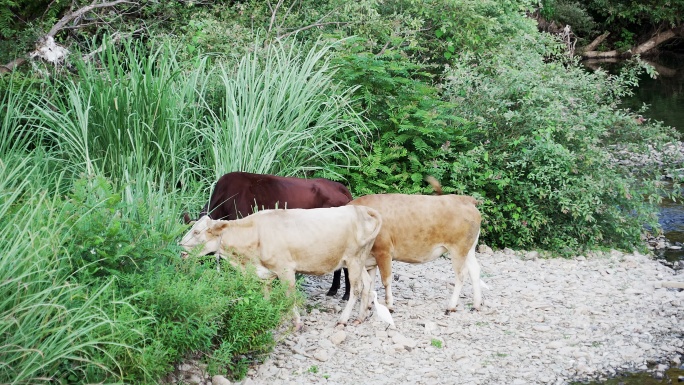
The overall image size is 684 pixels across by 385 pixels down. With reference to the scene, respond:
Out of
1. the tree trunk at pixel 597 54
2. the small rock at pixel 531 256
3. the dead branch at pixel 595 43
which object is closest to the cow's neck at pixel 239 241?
the small rock at pixel 531 256

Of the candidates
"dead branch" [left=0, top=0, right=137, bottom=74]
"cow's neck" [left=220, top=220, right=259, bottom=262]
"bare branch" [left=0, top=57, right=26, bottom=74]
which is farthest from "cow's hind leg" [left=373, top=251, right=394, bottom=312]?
"bare branch" [left=0, top=57, right=26, bottom=74]

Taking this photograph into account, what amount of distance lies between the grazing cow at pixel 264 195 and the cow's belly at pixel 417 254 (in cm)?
65

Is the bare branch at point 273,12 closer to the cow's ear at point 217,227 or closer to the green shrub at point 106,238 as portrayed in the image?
the cow's ear at point 217,227

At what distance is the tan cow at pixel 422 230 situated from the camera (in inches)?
304

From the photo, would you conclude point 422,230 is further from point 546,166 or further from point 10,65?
point 10,65

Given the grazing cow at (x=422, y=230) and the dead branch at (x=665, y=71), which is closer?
the grazing cow at (x=422, y=230)

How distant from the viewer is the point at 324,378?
649 cm

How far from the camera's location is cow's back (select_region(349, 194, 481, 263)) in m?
7.73

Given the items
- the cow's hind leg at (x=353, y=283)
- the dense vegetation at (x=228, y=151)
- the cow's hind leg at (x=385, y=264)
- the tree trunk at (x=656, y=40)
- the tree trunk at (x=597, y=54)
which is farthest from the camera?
the tree trunk at (x=656, y=40)

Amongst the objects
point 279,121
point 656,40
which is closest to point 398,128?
point 279,121

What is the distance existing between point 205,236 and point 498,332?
2.68 m

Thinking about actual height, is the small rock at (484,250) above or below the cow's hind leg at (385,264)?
below

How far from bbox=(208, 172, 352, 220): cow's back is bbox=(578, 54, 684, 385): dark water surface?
288cm

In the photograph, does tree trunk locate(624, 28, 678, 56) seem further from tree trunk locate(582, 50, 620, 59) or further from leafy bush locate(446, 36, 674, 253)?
leafy bush locate(446, 36, 674, 253)
